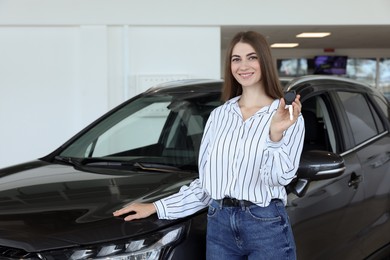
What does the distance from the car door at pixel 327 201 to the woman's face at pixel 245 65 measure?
0.67 meters

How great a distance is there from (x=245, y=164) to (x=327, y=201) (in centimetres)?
99

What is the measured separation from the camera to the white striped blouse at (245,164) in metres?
1.90

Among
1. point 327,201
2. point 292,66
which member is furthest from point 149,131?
point 292,66

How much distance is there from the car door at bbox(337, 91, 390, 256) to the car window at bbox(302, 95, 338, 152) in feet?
0.55

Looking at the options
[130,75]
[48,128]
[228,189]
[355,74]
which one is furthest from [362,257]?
[355,74]

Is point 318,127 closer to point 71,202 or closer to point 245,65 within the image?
point 245,65

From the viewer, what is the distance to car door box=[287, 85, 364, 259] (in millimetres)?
2580

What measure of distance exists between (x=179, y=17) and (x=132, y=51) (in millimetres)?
838

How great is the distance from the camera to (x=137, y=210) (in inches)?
77.9

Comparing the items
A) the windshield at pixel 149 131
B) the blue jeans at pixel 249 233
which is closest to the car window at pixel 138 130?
the windshield at pixel 149 131

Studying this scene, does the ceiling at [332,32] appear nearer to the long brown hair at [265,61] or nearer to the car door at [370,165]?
the car door at [370,165]

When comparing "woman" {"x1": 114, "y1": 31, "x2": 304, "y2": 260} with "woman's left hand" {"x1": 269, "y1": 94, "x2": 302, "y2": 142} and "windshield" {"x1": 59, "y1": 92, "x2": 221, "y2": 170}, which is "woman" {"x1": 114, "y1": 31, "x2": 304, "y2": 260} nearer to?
"woman's left hand" {"x1": 269, "y1": 94, "x2": 302, "y2": 142}

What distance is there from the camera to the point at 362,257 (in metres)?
3.23

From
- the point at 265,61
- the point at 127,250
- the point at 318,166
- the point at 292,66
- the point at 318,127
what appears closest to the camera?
the point at 127,250
